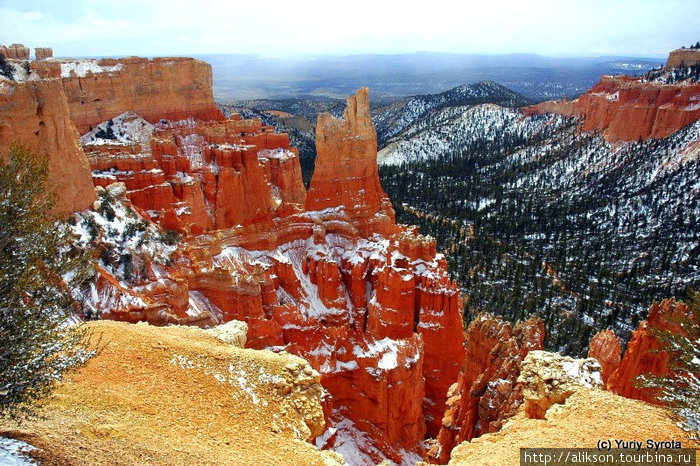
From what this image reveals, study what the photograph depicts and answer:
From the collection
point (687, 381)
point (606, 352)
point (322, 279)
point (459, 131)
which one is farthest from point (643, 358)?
point (459, 131)

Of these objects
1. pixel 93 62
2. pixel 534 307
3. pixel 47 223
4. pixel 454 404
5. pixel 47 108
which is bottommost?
pixel 534 307

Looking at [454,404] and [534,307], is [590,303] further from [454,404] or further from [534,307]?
[454,404]

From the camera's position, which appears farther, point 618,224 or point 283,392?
point 618,224

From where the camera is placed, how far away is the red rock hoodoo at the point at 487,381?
21.2 metres

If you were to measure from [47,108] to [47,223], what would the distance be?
17717mm

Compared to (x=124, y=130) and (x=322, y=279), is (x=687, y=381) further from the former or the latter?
(x=124, y=130)

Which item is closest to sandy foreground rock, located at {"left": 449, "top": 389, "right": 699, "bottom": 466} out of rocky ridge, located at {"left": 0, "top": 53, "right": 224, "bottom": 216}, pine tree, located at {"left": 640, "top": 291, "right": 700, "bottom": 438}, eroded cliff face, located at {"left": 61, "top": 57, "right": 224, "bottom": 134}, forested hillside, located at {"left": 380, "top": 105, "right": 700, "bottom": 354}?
pine tree, located at {"left": 640, "top": 291, "right": 700, "bottom": 438}

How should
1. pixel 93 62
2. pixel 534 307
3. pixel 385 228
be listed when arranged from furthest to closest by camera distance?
pixel 93 62
pixel 534 307
pixel 385 228

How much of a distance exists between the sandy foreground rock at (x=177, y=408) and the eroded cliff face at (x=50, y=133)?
12301 millimetres

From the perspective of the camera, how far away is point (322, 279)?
35594 millimetres

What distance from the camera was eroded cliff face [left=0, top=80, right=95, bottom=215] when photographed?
917 inches

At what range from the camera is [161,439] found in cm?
1112

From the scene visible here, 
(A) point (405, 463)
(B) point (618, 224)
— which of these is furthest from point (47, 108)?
(B) point (618, 224)

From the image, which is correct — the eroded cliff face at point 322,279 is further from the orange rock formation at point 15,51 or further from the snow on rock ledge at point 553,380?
the orange rock formation at point 15,51
